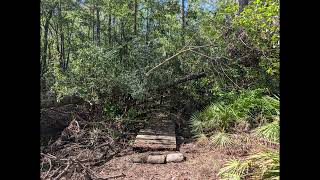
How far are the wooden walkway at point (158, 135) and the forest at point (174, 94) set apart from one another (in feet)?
0.23

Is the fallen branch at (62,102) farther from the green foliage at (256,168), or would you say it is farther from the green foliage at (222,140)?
the green foliage at (256,168)

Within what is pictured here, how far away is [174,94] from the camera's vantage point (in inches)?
374

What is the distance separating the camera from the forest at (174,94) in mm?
6566

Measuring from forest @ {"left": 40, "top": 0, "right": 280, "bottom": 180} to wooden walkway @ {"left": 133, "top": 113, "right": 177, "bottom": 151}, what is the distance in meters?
0.07

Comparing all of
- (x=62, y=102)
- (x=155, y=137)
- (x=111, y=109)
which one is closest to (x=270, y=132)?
(x=155, y=137)

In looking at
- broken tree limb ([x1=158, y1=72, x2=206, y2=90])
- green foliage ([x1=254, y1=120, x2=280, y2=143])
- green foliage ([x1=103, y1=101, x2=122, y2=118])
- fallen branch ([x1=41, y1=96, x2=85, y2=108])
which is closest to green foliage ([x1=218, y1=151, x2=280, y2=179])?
green foliage ([x1=254, y1=120, x2=280, y2=143])

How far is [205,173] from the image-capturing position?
537 cm

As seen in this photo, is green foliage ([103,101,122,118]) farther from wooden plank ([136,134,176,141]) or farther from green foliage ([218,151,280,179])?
green foliage ([218,151,280,179])

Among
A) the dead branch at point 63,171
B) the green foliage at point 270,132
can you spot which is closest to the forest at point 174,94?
the green foliage at point 270,132

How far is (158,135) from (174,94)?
224cm

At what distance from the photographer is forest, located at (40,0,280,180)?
21.5 ft
